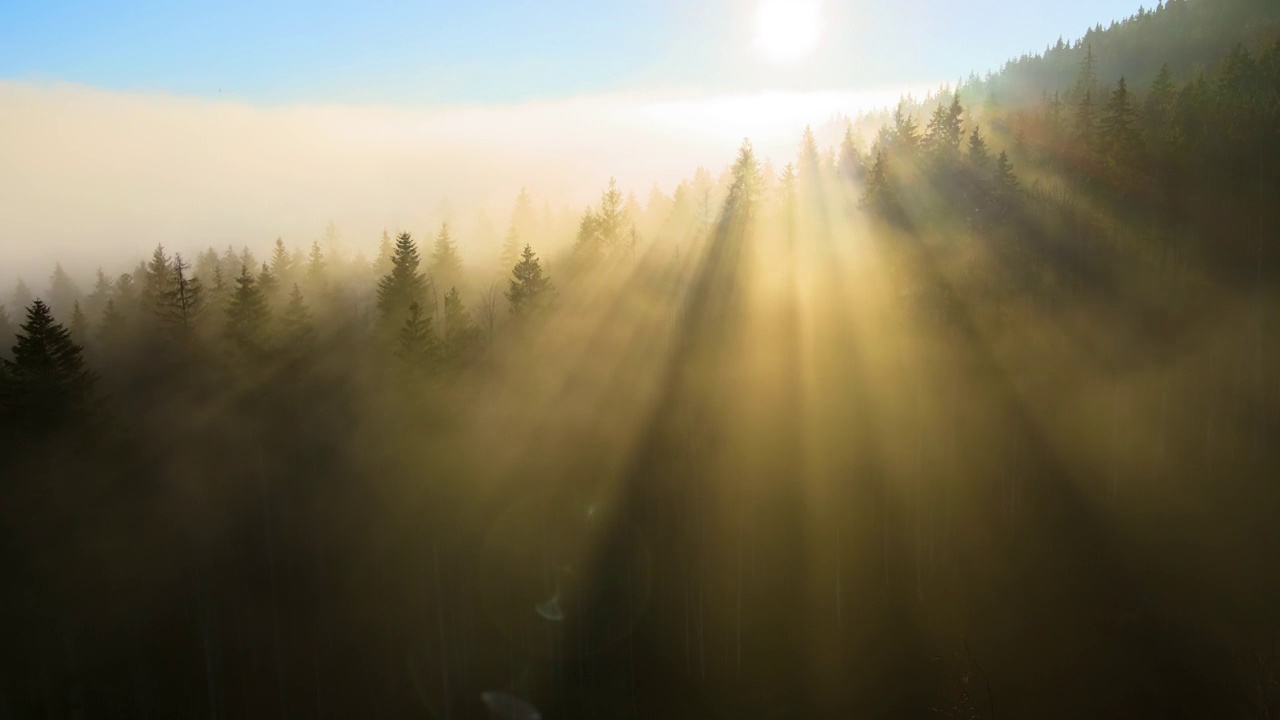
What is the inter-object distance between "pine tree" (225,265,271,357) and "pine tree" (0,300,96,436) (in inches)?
376

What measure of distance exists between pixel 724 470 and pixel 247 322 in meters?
28.3

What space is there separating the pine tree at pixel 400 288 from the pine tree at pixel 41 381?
14793 millimetres

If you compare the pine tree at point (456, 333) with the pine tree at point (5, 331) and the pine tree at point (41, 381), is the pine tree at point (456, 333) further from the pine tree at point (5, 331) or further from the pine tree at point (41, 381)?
the pine tree at point (5, 331)

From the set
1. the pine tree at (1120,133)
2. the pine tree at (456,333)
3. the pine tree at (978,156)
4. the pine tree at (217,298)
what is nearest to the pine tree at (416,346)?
the pine tree at (456,333)

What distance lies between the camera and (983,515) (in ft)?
124

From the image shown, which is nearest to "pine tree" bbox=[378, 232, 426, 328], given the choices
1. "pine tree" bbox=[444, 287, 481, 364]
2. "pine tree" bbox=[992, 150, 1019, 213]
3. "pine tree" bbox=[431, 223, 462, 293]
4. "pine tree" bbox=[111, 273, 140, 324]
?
"pine tree" bbox=[444, 287, 481, 364]

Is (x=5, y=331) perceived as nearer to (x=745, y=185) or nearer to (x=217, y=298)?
(x=217, y=298)

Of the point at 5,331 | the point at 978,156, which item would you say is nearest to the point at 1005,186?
the point at 978,156

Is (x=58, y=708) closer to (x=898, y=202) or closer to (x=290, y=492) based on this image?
(x=290, y=492)

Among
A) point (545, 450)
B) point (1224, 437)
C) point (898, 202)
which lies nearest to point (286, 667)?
point (545, 450)

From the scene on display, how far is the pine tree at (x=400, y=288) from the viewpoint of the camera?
40.0 meters

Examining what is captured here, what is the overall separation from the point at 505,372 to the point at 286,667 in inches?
738

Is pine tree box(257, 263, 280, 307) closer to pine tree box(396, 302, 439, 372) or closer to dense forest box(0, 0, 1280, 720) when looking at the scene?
dense forest box(0, 0, 1280, 720)

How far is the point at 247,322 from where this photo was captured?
3841 cm
